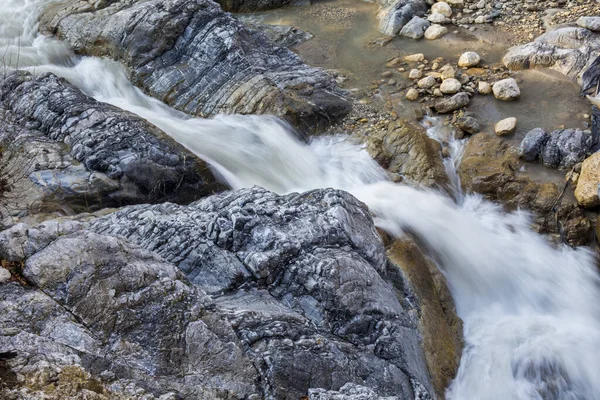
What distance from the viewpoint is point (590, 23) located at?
35.8ft

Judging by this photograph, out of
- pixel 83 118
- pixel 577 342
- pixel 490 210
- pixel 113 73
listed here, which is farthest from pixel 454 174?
pixel 113 73

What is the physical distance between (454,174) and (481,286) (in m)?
2.41

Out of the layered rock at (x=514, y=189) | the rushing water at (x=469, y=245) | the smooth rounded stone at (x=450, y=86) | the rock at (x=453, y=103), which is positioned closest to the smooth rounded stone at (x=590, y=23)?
the smooth rounded stone at (x=450, y=86)

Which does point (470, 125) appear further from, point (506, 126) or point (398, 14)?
point (398, 14)

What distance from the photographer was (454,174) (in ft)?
30.8

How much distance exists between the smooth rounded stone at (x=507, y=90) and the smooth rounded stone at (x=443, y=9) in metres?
3.19

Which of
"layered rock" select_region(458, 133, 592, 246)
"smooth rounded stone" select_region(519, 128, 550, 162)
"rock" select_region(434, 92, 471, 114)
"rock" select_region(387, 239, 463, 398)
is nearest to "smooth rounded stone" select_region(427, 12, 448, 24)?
"rock" select_region(434, 92, 471, 114)

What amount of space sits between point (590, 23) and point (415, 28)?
3.74 metres

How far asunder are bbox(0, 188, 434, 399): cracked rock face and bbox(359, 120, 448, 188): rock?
2.83 metres

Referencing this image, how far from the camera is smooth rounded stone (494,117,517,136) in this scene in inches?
375

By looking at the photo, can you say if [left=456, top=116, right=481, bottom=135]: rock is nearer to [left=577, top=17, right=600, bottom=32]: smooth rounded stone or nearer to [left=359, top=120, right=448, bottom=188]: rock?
[left=359, top=120, right=448, bottom=188]: rock

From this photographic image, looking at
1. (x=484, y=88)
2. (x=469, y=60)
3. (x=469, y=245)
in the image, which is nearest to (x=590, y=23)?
(x=469, y=60)

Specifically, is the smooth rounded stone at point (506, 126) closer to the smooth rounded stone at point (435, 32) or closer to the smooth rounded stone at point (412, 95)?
the smooth rounded stone at point (412, 95)

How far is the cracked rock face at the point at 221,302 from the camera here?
13.0ft
